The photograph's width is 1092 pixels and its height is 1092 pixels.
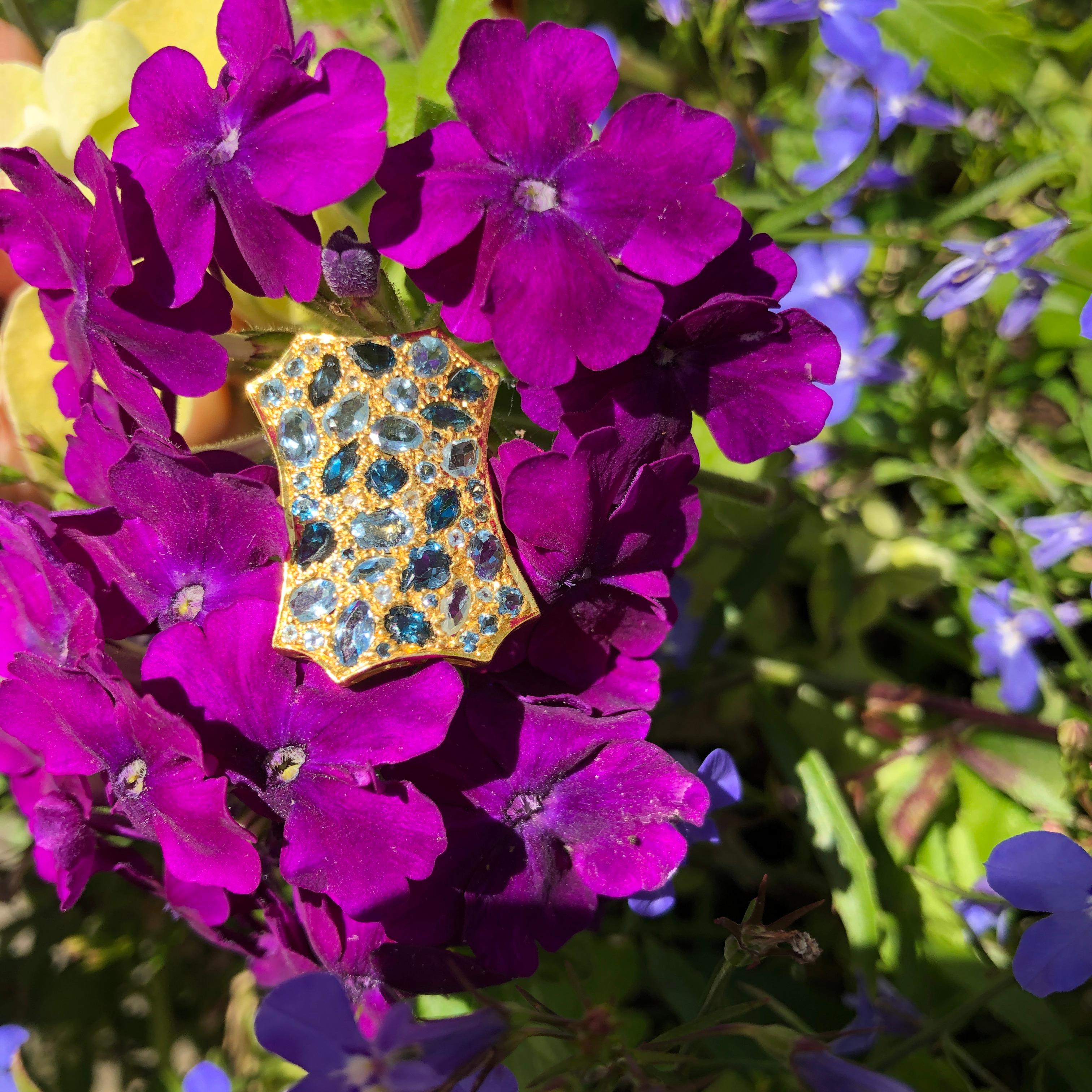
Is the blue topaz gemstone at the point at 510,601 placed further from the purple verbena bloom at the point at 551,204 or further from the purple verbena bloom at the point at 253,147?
the purple verbena bloom at the point at 253,147

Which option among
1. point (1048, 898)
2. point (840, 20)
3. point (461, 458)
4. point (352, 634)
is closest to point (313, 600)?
point (352, 634)

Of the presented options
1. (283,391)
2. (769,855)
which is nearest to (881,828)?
(769,855)

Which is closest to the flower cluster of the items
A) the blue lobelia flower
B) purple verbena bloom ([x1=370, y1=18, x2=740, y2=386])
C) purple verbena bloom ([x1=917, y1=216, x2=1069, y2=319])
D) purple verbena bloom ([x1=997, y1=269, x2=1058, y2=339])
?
purple verbena bloom ([x1=370, y1=18, x2=740, y2=386])

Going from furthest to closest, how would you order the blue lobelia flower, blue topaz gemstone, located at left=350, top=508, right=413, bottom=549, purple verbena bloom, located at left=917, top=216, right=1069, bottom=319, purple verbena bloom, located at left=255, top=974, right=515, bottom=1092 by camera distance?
purple verbena bloom, located at left=917, top=216, right=1069, bottom=319, the blue lobelia flower, blue topaz gemstone, located at left=350, top=508, right=413, bottom=549, purple verbena bloom, located at left=255, top=974, right=515, bottom=1092

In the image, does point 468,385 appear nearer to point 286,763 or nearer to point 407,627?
point 407,627

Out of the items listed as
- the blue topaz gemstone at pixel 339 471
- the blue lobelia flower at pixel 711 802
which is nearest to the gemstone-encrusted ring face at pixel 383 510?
the blue topaz gemstone at pixel 339 471

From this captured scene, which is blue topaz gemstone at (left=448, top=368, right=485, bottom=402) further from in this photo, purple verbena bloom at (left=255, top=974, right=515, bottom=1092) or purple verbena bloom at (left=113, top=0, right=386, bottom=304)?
purple verbena bloom at (left=255, top=974, right=515, bottom=1092)
